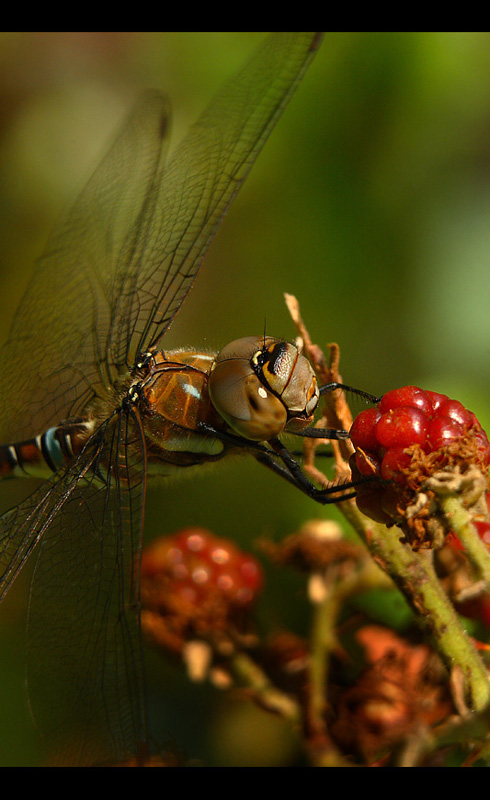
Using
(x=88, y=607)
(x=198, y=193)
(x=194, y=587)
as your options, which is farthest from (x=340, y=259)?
(x=88, y=607)

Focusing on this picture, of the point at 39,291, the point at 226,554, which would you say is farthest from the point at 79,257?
the point at 226,554

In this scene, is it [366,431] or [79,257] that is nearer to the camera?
[366,431]

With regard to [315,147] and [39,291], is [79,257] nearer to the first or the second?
[39,291]

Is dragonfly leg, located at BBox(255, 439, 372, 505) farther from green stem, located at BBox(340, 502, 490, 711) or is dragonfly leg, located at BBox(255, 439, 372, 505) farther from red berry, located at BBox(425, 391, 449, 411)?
red berry, located at BBox(425, 391, 449, 411)

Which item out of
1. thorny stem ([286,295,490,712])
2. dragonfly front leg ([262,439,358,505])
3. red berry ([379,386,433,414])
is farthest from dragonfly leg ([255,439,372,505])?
red berry ([379,386,433,414])

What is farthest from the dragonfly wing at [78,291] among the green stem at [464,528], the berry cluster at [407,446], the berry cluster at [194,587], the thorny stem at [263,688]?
the green stem at [464,528]

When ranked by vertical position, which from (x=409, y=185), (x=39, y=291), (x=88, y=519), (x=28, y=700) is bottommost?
(x=28, y=700)

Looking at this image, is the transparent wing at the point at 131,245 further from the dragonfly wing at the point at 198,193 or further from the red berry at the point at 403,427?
the red berry at the point at 403,427

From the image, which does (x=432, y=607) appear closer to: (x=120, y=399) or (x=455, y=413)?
(x=455, y=413)
